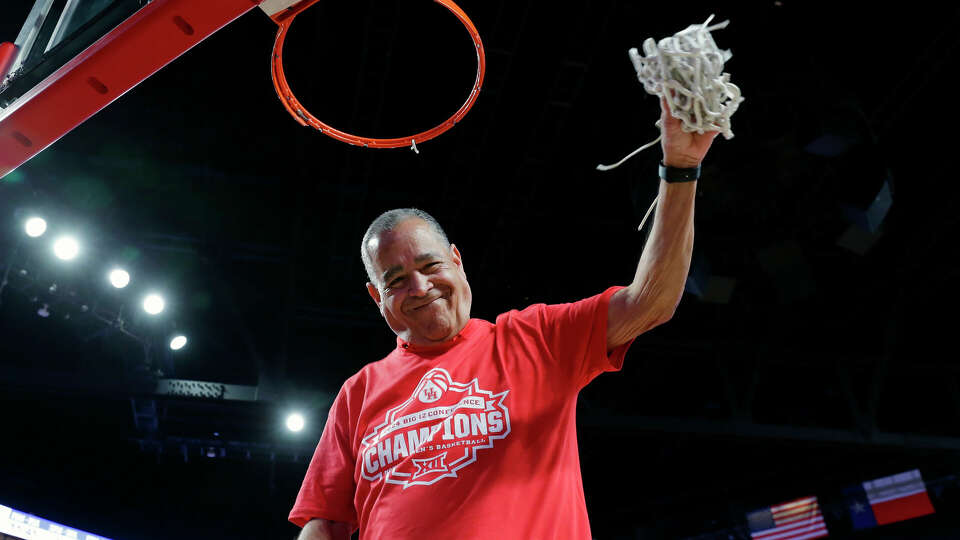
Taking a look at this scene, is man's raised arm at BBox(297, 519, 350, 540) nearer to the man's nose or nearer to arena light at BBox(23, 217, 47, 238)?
the man's nose

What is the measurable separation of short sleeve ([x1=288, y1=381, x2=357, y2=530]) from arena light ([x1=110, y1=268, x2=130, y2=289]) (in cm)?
598

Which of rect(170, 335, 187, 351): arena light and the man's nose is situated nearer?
the man's nose

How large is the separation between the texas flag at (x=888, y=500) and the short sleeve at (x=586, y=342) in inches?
383

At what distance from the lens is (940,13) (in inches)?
221

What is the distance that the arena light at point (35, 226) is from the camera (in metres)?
6.84

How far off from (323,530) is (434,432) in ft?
1.54

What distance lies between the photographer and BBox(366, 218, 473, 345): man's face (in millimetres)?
2031

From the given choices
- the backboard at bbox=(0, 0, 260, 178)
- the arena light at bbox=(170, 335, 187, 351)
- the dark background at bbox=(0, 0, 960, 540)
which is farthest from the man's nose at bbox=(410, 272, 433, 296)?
the arena light at bbox=(170, 335, 187, 351)

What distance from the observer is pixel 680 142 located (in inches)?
59.9

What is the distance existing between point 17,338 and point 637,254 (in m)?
6.92

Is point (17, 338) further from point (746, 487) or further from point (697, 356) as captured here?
point (746, 487)

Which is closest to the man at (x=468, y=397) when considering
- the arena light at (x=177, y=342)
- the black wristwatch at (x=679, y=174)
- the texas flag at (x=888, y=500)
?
the black wristwatch at (x=679, y=174)

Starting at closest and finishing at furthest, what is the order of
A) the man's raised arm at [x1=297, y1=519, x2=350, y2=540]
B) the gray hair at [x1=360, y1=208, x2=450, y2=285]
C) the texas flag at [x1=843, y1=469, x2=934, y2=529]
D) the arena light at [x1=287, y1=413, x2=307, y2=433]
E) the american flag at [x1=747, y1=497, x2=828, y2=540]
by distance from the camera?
1. the man's raised arm at [x1=297, y1=519, x2=350, y2=540]
2. the gray hair at [x1=360, y1=208, x2=450, y2=285]
3. the arena light at [x1=287, y1=413, x2=307, y2=433]
4. the texas flag at [x1=843, y1=469, x2=934, y2=529]
5. the american flag at [x1=747, y1=497, x2=828, y2=540]

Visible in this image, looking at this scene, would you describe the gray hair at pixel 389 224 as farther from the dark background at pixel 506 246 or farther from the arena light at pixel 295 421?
the arena light at pixel 295 421
